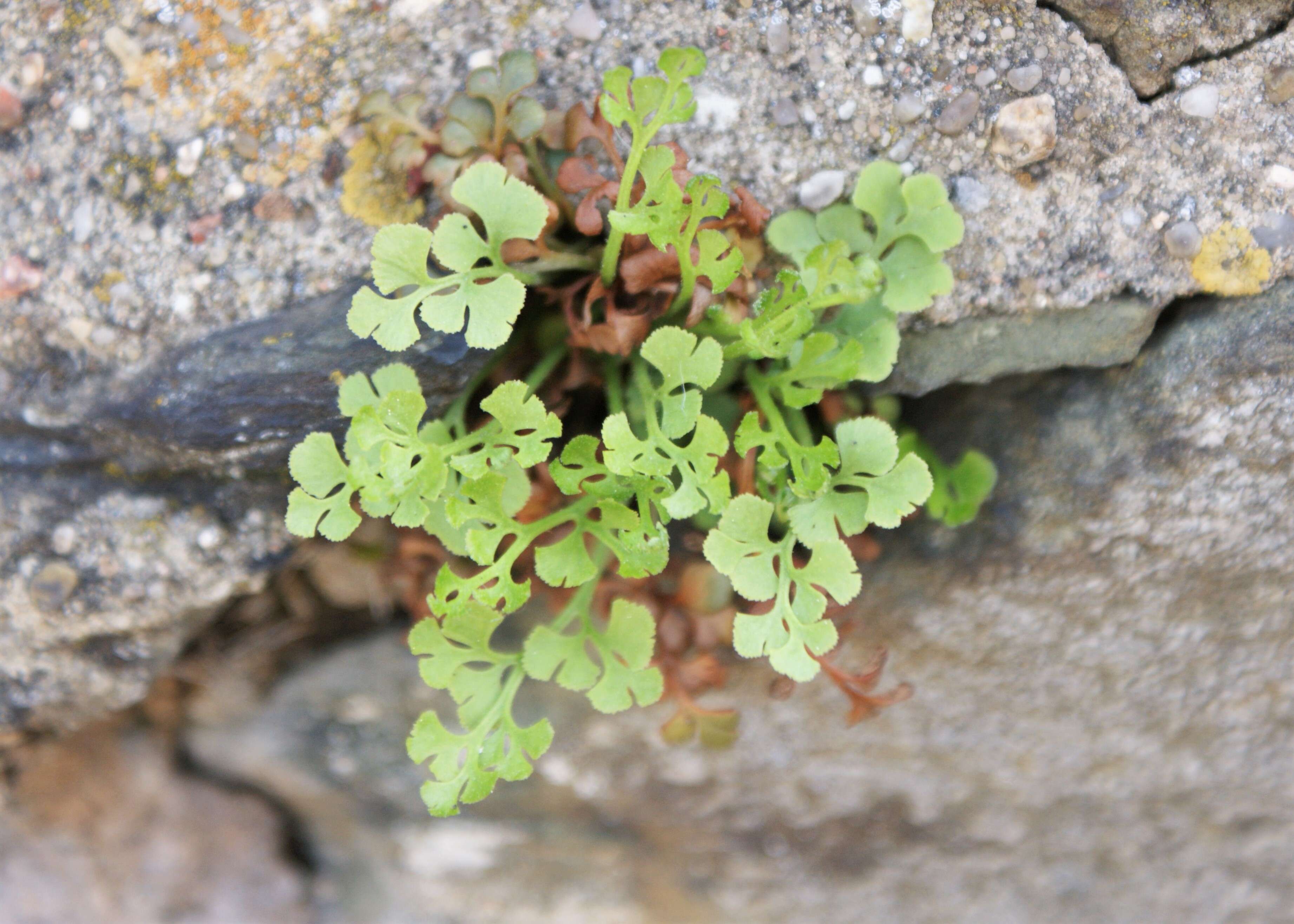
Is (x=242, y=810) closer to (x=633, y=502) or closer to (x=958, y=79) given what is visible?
(x=633, y=502)

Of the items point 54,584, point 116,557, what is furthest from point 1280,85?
point 54,584

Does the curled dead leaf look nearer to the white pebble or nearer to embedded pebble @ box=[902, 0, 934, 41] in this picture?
the white pebble

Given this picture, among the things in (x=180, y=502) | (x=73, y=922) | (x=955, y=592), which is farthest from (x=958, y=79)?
(x=73, y=922)

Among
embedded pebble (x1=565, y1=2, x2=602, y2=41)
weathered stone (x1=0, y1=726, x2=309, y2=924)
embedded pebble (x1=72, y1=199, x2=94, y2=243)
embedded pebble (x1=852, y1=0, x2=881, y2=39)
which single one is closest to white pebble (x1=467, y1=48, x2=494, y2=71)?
embedded pebble (x1=565, y1=2, x2=602, y2=41)

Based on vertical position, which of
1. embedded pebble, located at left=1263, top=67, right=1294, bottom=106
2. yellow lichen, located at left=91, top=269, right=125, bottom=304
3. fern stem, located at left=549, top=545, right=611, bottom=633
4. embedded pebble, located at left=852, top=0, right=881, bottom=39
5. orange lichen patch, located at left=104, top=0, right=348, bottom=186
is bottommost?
fern stem, located at left=549, top=545, right=611, bottom=633

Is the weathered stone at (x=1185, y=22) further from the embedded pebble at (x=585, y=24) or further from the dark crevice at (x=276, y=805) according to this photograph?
the dark crevice at (x=276, y=805)

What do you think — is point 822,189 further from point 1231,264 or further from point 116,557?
point 116,557

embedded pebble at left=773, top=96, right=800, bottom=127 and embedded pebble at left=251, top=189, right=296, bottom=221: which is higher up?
embedded pebble at left=773, top=96, right=800, bottom=127
